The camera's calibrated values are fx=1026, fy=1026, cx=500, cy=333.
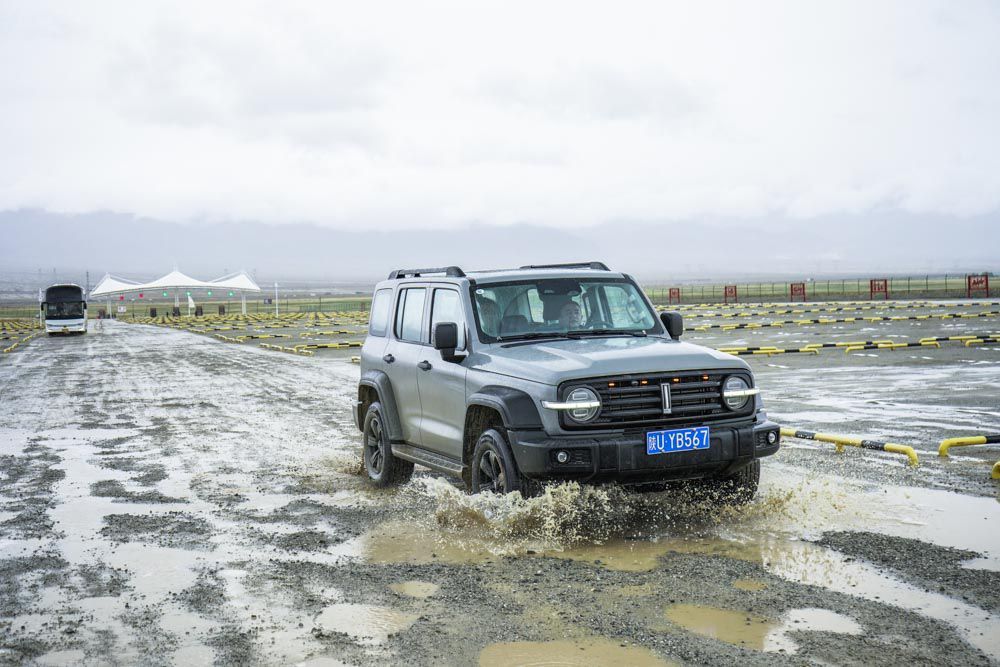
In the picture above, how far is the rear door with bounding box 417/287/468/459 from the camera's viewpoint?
7828 millimetres

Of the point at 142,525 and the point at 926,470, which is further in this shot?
the point at 926,470

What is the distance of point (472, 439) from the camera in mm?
7648

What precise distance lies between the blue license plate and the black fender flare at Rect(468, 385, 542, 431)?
0.75 m

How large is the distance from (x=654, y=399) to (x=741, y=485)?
3.96 ft

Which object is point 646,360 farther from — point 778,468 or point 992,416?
point 992,416

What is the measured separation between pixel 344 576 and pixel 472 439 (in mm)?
1776

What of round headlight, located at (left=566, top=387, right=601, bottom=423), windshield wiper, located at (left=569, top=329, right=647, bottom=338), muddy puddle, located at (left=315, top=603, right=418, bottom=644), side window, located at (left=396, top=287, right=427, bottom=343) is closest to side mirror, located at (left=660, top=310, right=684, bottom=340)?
windshield wiper, located at (left=569, top=329, right=647, bottom=338)

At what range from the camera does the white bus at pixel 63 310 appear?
52875mm

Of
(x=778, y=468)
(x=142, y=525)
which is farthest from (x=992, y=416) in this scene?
(x=142, y=525)

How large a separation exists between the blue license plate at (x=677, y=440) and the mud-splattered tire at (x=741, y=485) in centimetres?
81

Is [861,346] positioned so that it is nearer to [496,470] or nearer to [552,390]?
[496,470]

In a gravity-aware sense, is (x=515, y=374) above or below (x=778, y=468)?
above

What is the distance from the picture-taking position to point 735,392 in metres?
7.18

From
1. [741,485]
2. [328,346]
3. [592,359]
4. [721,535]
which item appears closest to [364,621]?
[592,359]
